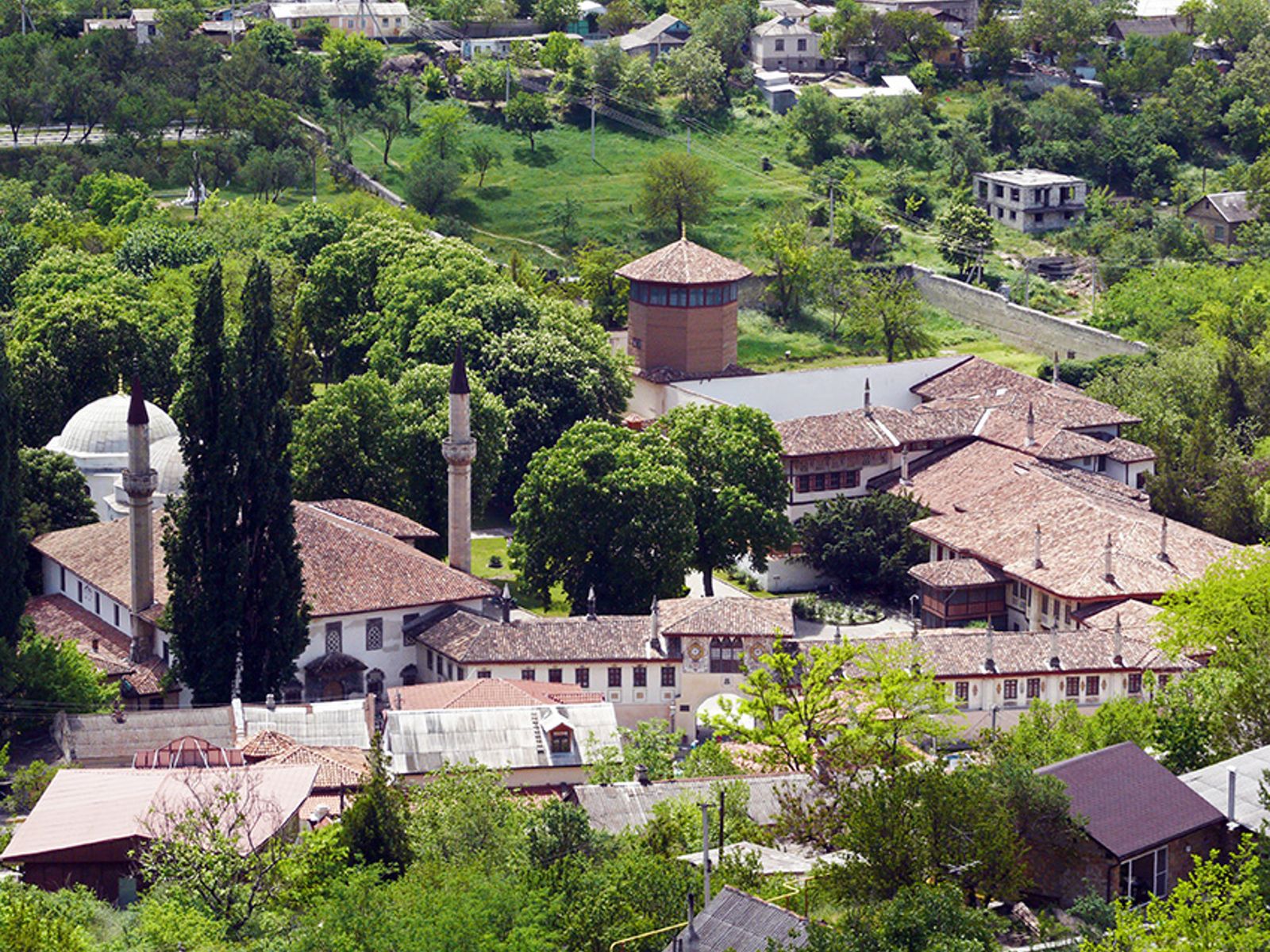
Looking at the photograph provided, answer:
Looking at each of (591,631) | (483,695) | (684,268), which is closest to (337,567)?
(591,631)

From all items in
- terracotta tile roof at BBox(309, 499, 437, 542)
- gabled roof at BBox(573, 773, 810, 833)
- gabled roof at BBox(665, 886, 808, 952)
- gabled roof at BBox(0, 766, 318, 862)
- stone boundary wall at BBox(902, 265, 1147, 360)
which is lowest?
stone boundary wall at BBox(902, 265, 1147, 360)

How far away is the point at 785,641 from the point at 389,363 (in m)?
24.2

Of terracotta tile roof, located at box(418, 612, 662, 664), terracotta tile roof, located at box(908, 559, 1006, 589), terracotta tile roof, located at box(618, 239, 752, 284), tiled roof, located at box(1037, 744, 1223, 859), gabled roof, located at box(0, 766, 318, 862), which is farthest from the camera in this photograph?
terracotta tile roof, located at box(618, 239, 752, 284)

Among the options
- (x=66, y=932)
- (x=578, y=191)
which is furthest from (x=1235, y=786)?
(x=578, y=191)

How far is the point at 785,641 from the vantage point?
230 ft

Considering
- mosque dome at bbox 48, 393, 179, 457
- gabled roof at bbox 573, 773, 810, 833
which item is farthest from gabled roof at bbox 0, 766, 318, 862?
mosque dome at bbox 48, 393, 179, 457

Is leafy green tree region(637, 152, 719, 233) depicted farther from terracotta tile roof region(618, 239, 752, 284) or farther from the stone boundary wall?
terracotta tile roof region(618, 239, 752, 284)

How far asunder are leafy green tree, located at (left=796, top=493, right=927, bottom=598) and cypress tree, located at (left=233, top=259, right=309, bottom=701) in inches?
776

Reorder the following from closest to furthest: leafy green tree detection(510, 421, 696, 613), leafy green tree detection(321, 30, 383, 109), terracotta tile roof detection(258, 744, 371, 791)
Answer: terracotta tile roof detection(258, 744, 371, 791) < leafy green tree detection(510, 421, 696, 613) < leafy green tree detection(321, 30, 383, 109)

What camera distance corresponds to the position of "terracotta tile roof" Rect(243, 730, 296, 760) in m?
59.3

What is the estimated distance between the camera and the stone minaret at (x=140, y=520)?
2717 inches

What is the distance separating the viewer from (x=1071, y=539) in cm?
7650

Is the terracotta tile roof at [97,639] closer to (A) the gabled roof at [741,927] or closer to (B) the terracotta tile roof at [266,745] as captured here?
(B) the terracotta tile roof at [266,745]

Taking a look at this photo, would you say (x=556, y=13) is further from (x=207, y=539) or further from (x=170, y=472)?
(x=207, y=539)
